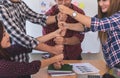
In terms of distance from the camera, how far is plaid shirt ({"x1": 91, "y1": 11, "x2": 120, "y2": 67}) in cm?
182

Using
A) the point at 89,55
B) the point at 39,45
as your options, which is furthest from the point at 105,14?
the point at 89,55

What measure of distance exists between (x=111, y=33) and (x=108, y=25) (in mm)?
176

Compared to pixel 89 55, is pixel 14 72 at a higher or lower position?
higher

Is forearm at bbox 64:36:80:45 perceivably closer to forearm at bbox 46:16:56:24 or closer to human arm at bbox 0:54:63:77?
forearm at bbox 46:16:56:24

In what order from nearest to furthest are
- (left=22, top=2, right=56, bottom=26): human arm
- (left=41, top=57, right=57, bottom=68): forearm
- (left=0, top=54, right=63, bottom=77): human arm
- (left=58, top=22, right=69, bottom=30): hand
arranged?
1. (left=0, top=54, right=63, bottom=77): human arm
2. (left=41, top=57, right=57, bottom=68): forearm
3. (left=58, top=22, right=69, bottom=30): hand
4. (left=22, top=2, right=56, bottom=26): human arm

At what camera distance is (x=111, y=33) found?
198 cm

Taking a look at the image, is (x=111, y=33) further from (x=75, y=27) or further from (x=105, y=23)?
(x=75, y=27)

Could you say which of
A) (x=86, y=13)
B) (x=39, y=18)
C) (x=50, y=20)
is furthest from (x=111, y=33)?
(x=86, y=13)

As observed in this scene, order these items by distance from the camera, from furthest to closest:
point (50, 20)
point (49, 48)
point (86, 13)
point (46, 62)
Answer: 1. point (86, 13)
2. point (50, 20)
3. point (49, 48)
4. point (46, 62)

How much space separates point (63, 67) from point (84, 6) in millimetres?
1479

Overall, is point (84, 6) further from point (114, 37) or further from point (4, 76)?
point (4, 76)

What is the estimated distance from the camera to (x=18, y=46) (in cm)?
191

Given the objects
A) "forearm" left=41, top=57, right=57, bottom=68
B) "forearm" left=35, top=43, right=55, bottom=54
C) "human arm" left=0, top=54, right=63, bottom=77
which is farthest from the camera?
"forearm" left=35, top=43, right=55, bottom=54

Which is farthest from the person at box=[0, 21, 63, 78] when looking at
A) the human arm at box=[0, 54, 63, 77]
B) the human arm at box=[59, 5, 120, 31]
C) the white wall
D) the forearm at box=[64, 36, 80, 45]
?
the white wall
